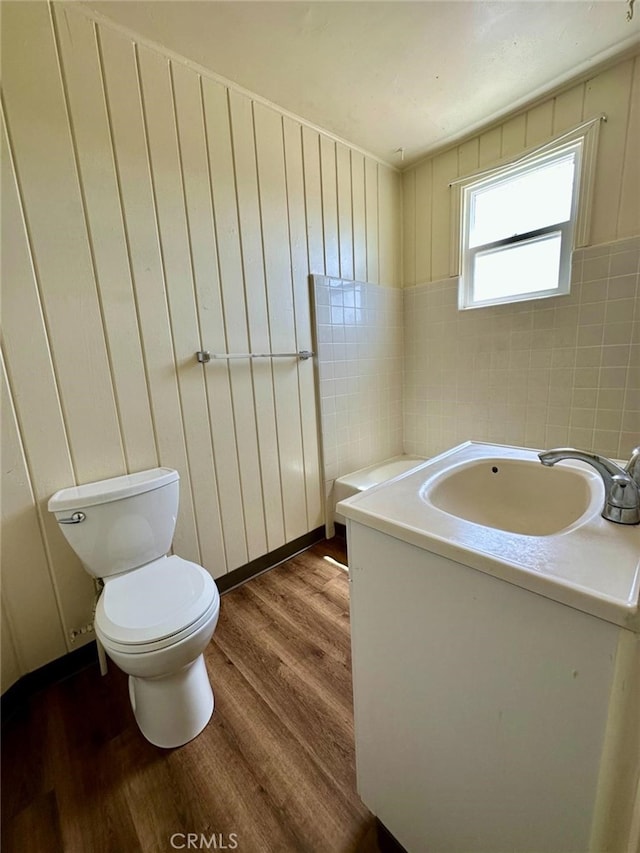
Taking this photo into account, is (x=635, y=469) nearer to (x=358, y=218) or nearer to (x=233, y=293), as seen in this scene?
(x=233, y=293)

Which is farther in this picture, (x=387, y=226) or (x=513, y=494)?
(x=387, y=226)

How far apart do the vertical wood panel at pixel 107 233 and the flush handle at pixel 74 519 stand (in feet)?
0.97

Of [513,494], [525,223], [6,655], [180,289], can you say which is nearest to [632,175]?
[525,223]

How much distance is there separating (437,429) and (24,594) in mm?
2458

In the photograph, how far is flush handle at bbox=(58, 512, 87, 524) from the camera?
1.20m

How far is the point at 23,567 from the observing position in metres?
1.26

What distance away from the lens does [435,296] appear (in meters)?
2.46

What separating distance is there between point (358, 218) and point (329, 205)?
262mm

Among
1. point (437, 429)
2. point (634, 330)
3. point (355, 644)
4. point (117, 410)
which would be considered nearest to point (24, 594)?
point (117, 410)

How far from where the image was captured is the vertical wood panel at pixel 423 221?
237 cm

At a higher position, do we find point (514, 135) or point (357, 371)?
point (514, 135)

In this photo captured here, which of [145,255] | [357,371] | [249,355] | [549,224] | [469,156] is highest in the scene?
[469,156]

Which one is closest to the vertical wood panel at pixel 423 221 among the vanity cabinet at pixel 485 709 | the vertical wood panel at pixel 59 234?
the vertical wood panel at pixel 59 234

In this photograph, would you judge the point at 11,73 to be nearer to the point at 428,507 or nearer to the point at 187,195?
the point at 187,195
